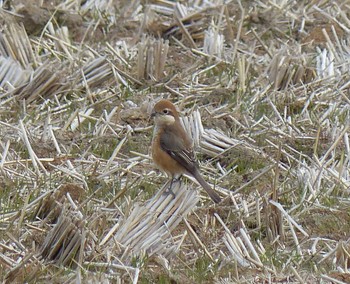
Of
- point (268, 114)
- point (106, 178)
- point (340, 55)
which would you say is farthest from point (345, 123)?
point (106, 178)

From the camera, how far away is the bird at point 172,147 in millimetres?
8945

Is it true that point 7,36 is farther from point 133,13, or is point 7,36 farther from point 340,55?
point 340,55

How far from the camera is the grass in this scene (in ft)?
25.3

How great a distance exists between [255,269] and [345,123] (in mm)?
3038

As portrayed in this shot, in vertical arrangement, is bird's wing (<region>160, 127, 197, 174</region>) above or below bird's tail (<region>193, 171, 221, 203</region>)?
above

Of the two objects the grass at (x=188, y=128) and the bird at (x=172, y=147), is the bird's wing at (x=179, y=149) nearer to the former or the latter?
the bird at (x=172, y=147)

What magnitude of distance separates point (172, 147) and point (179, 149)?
0.21 feet

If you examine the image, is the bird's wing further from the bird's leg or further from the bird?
the bird's leg

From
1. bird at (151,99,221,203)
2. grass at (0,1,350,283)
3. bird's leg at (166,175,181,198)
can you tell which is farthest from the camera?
bird at (151,99,221,203)

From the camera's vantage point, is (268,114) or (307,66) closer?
(268,114)

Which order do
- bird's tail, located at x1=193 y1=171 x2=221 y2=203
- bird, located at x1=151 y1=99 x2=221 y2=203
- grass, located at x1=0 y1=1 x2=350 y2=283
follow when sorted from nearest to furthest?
1. grass, located at x1=0 y1=1 x2=350 y2=283
2. bird's tail, located at x1=193 y1=171 x2=221 y2=203
3. bird, located at x1=151 y1=99 x2=221 y2=203

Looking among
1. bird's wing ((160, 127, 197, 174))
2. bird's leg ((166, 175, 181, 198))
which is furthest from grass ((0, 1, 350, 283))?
bird's wing ((160, 127, 197, 174))

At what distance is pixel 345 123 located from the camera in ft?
33.7

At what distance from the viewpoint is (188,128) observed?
10.0m
